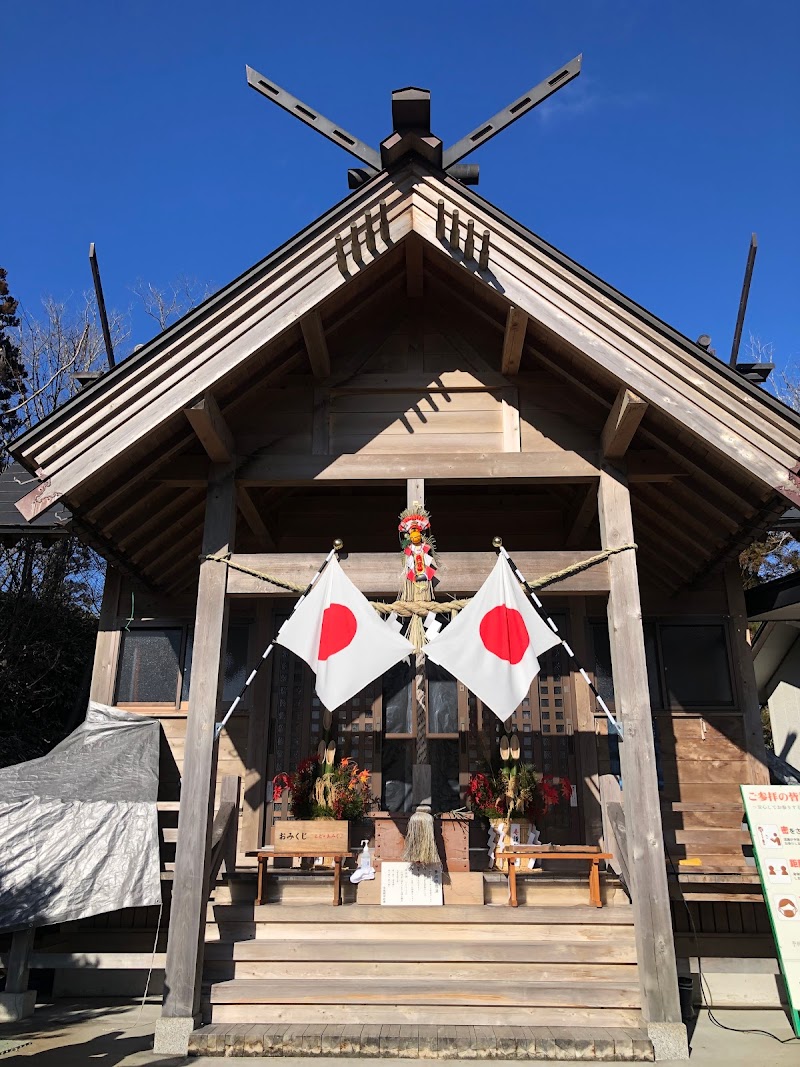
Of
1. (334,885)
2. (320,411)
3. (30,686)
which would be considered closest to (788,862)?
(334,885)

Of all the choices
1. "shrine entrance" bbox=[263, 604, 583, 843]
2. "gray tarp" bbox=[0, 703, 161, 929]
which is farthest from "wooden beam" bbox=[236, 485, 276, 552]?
"gray tarp" bbox=[0, 703, 161, 929]

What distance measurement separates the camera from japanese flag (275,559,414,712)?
18.9 feet

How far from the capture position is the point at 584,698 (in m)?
8.62

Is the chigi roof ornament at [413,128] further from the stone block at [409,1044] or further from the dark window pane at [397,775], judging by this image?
the stone block at [409,1044]

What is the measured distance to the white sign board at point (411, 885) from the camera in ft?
19.7

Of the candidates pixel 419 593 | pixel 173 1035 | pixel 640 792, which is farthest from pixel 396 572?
pixel 173 1035

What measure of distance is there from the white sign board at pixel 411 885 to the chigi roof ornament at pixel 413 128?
5.55 metres

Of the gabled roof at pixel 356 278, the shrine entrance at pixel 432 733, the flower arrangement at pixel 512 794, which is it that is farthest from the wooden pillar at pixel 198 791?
the flower arrangement at pixel 512 794

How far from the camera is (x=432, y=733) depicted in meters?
8.66

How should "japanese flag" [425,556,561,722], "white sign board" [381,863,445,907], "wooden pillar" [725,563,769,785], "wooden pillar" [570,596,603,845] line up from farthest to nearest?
1. "wooden pillar" [725,563,769,785]
2. "wooden pillar" [570,596,603,845]
3. "white sign board" [381,863,445,907]
4. "japanese flag" [425,556,561,722]

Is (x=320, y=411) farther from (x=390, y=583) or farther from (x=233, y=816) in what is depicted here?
(x=233, y=816)

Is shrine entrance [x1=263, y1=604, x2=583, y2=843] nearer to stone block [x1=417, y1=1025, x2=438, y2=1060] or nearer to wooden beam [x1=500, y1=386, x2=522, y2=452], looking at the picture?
wooden beam [x1=500, y1=386, x2=522, y2=452]

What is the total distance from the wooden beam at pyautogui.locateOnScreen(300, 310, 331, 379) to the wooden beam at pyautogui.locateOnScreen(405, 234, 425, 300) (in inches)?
38.0

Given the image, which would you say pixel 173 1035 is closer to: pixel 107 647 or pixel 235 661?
pixel 235 661
